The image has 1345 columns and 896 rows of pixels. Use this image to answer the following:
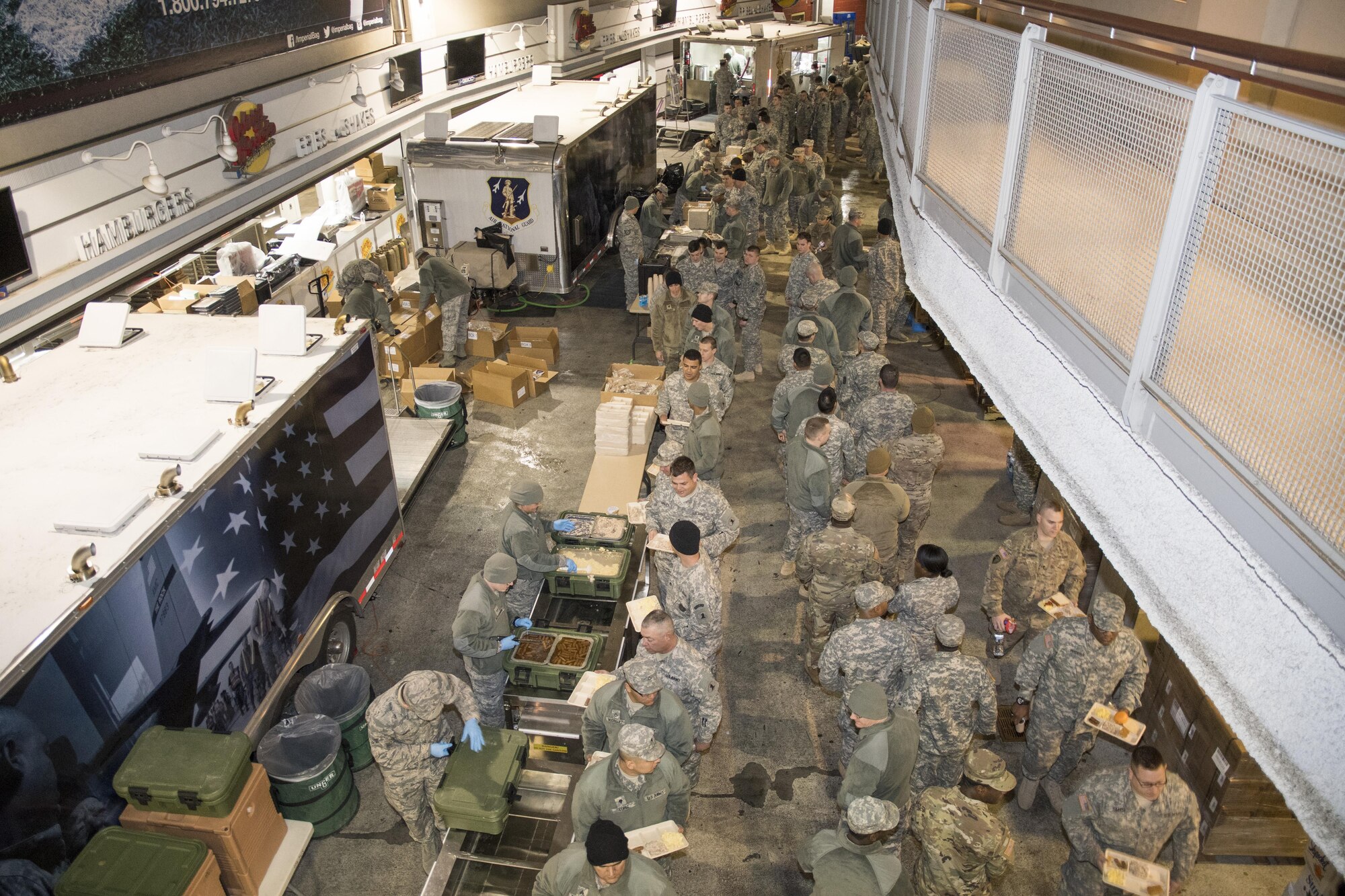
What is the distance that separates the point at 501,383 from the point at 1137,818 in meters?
8.16

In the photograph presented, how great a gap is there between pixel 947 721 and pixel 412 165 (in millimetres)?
10649

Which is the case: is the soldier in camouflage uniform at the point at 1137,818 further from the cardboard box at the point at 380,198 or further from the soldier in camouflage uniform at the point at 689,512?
the cardboard box at the point at 380,198

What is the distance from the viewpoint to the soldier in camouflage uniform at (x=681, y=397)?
821cm

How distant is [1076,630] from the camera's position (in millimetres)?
5363

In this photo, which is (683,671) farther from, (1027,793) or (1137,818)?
(1027,793)

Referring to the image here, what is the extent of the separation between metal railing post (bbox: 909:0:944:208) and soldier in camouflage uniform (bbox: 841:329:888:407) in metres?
3.36

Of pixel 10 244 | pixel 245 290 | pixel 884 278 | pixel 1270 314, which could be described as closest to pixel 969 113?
pixel 1270 314

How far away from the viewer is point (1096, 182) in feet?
8.70

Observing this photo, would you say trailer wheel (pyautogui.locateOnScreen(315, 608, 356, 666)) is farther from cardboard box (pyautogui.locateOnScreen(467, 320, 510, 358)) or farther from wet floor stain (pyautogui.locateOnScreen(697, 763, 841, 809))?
cardboard box (pyautogui.locateOnScreen(467, 320, 510, 358))

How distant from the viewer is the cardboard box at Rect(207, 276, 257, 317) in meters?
9.69

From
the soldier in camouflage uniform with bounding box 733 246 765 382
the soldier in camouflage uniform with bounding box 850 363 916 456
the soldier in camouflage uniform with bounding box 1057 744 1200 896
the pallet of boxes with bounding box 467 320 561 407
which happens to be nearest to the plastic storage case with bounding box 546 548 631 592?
the soldier in camouflage uniform with bounding box 850 363 916 456

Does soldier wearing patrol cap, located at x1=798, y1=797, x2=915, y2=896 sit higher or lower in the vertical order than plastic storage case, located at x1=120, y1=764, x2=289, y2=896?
higher

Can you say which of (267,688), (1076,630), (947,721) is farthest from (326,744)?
(1076,630)

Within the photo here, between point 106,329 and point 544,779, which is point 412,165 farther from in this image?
point 544,779
